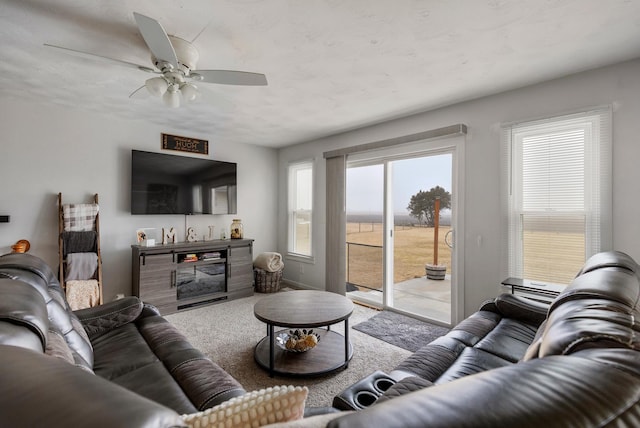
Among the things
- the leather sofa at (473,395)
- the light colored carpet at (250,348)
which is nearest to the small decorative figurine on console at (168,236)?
the light colored carpet at (250,348)

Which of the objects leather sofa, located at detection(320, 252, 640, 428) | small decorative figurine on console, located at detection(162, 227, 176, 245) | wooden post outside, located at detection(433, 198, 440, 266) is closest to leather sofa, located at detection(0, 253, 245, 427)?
leather sofa, located at detection(320, 252, 640, 428)

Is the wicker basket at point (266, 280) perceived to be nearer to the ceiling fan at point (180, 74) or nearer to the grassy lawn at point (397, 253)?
the grassy lawn at point (397, 253)

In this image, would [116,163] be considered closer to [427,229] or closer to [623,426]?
[427,229]

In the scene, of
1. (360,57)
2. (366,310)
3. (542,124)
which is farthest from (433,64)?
(366,310)

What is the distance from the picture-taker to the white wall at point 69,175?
10.5 ft

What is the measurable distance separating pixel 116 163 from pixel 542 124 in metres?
4.81

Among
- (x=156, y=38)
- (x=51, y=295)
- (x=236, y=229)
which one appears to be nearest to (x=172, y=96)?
(x=156, y=38)

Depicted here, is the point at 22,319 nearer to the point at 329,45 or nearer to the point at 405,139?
the point at 329,45

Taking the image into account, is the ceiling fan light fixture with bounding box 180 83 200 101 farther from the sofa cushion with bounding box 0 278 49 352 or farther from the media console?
the media console

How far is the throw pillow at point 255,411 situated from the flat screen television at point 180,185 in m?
3.93

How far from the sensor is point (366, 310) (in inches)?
152

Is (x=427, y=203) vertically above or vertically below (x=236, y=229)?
above

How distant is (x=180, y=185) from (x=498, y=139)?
3.98m

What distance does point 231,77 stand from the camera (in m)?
2.07
